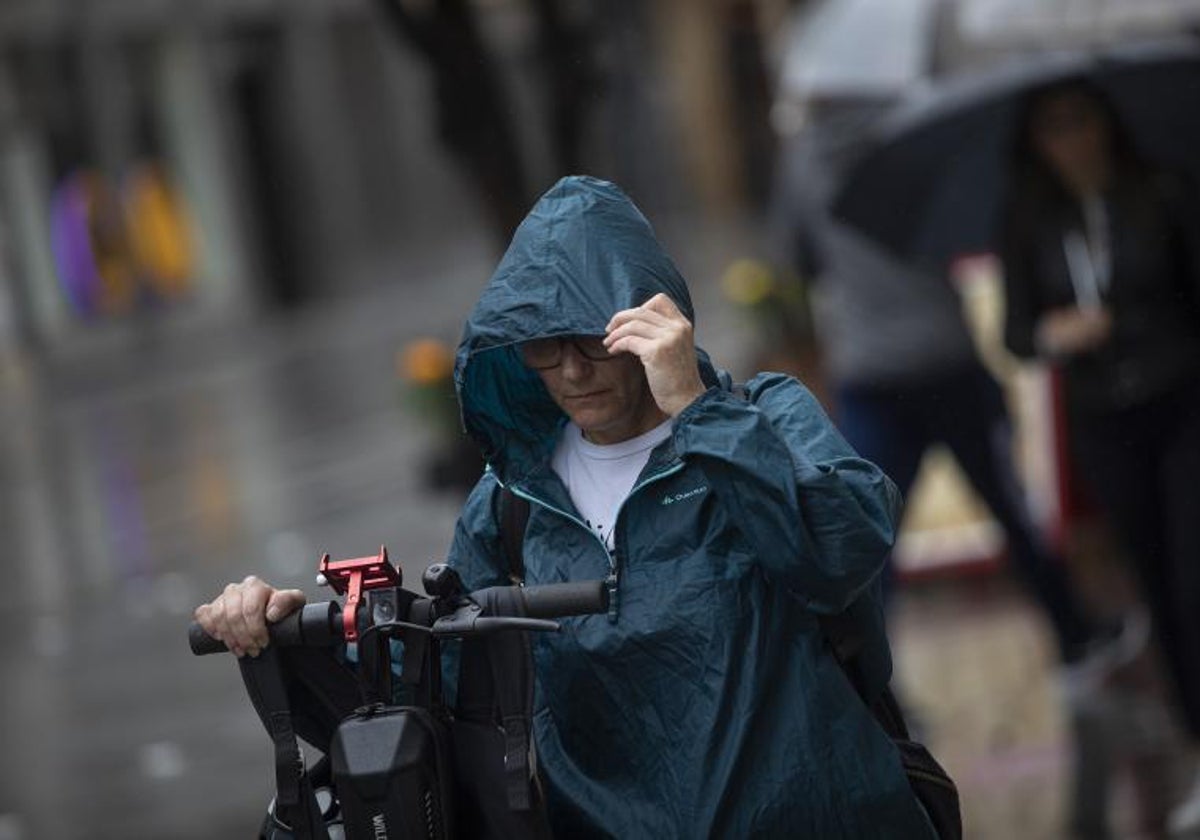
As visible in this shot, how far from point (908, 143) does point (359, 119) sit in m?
33.1

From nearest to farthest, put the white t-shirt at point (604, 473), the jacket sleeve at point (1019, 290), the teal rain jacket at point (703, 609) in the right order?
the teal rain jacket at point (703, 609) → the white t-shirt at point (604, 473) → the jacket sleeve at point (1019, 290)

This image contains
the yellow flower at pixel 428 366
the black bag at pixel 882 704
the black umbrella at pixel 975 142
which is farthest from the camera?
the yellow flower at pixel 428 366

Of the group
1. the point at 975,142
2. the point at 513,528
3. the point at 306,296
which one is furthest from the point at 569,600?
the point at 306,296

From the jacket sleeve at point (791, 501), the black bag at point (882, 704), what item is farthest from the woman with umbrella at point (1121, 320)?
the jacket sleeve at point (791, 501)

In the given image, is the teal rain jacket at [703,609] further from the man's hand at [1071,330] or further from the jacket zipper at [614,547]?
the man's hand at [1071,330]

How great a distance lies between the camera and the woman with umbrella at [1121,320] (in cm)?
657

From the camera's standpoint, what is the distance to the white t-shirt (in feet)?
11.5

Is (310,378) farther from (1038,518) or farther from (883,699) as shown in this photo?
(883,699)

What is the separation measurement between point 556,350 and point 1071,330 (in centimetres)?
347

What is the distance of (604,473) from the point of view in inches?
140

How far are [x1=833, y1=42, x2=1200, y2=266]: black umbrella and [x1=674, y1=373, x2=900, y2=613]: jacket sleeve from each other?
3469mm

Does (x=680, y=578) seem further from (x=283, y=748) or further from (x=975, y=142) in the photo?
(x=975, y=142)

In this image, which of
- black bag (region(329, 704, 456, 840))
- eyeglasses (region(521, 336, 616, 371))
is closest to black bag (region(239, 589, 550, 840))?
black bag (region(329, 704, 456, 840))

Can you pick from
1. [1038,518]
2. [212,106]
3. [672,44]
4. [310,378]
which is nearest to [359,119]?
[212,106]
